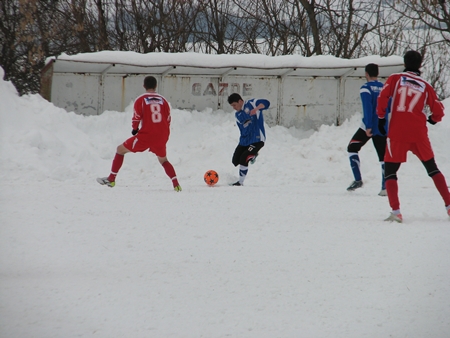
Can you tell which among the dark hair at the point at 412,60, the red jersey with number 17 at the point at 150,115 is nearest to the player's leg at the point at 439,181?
the dark hair at the point at 412,60

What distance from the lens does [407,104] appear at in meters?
5.82

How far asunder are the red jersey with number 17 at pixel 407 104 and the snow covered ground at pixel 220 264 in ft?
3.05

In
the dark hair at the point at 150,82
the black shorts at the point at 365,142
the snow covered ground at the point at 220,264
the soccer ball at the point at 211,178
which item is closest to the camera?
the snow covered ground at the point at 220,264

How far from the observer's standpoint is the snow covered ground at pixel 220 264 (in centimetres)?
308

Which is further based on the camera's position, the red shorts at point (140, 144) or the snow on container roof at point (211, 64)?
the snow on container roof at point (211, 64)

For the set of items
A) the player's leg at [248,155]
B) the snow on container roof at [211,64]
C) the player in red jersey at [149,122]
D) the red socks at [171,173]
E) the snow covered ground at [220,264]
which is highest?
the snow on container roof at [211,64]

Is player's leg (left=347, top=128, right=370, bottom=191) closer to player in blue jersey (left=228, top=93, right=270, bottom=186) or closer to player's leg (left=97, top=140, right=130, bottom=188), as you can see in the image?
player in blue jersey (left=228, top=93, right=270, bottom=186)

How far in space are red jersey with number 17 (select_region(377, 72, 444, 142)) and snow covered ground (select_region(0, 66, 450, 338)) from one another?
929 mm

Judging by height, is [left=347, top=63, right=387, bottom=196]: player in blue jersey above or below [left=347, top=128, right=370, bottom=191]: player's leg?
above

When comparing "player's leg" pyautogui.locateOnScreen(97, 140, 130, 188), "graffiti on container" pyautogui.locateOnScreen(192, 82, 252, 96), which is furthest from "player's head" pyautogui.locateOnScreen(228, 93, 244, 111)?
"graffiti on container" pyautogui.locateOnScreen(192, 82, 252, 96)

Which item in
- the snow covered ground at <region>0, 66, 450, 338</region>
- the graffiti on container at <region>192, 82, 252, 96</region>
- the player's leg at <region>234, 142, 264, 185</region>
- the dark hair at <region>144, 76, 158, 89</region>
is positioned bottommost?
the snow covered ground at <region>0, 66, 450, 338</region>

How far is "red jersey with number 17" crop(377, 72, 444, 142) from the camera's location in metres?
5.79

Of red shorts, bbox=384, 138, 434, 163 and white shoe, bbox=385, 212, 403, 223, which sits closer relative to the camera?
white shoe, bbox=385, 212, 403, 223

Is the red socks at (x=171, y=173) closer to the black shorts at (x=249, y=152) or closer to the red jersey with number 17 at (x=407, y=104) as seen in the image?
the black shorts at (x=249, y=152)
